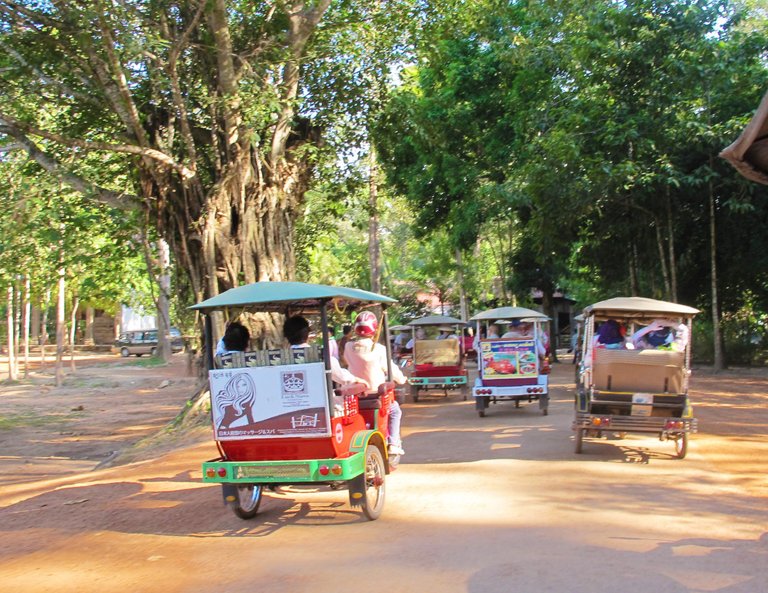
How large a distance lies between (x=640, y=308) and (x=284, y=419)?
219 inches

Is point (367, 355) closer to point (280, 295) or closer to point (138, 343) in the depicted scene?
point (280, 295)

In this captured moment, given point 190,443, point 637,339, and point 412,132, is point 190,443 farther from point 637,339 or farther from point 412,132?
point 412,132

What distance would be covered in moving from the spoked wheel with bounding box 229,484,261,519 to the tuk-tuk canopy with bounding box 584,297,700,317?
533cm

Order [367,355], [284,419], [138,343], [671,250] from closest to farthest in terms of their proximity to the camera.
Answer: [284,419] → [367,355] → [671,250] → [138,343]

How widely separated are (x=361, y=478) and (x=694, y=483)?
155 inches

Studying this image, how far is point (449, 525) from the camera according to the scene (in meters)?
7.14

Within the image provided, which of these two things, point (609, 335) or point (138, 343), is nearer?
point (609, 335)

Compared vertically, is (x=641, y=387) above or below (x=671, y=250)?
below

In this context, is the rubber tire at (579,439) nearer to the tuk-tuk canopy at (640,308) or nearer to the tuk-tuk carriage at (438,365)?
the tuk-tuk canopy at (640,308)

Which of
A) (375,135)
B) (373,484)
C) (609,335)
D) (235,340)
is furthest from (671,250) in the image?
(235,340)

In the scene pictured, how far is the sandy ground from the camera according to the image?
5.72 meters

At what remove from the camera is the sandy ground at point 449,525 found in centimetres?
572

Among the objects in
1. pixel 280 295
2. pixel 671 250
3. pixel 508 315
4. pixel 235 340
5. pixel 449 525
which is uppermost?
pixel 671 250

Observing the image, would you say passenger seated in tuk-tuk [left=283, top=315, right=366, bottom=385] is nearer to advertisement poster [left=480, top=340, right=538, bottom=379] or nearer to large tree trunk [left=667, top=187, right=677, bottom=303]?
advertisement poster [left=480, top=340, right=538, bottom=379]
